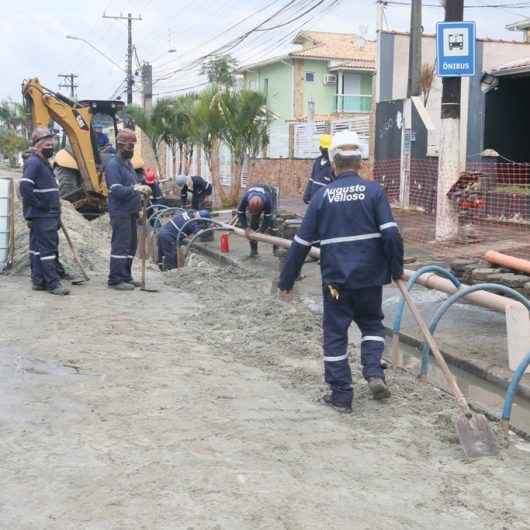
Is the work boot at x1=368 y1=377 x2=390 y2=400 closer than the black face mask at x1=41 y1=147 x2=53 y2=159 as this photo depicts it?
Yes

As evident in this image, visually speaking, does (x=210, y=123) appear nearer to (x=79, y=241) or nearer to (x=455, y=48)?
(x=79, y=241)

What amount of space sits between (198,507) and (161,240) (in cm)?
915

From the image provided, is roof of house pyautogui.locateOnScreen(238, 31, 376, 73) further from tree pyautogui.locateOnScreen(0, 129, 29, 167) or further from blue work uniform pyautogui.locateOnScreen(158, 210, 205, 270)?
tree pyautogui.locateOnScreen(0, 129, 29, 167)

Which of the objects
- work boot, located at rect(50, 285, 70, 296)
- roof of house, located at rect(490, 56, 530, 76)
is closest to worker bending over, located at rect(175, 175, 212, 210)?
work boot, located at rect(50, 285, 70, 296)

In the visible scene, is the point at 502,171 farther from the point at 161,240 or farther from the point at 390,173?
the point at 161,240

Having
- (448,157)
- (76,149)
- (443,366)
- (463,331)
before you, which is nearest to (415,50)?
(448,157)

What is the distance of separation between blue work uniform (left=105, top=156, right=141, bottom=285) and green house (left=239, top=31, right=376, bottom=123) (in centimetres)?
3134

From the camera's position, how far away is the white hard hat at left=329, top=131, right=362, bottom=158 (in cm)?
555

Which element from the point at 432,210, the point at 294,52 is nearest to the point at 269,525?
the point at 432,210

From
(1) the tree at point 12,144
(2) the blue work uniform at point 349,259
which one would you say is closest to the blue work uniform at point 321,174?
(2) the blue work uniform at point 349,259

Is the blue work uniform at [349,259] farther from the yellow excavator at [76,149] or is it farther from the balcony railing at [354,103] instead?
the balcony railing at [354,103]

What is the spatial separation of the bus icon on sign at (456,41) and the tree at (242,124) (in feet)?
42.7

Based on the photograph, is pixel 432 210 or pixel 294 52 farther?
pixel 294 52

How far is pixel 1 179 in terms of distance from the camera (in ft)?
37.9
